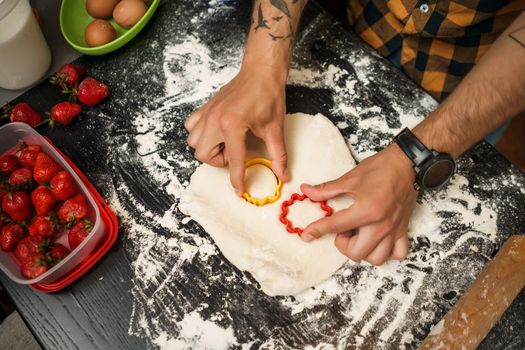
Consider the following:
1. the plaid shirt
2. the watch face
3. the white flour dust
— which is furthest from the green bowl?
the watch face

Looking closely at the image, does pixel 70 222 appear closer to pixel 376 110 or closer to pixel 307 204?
pixel 307 204

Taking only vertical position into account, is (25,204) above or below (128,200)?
above

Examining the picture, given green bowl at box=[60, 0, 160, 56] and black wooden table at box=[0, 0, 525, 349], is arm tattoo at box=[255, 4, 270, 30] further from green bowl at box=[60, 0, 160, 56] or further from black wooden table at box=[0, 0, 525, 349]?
green bowl at box=[60, 0, 160, 56]

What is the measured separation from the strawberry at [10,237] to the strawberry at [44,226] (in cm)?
3

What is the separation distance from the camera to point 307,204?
43.2 inches

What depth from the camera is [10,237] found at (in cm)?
103

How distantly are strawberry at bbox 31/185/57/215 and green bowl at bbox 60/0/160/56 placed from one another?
44cm

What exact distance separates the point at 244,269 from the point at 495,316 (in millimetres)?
554

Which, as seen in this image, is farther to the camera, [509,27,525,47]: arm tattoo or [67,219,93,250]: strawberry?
[67,219,93,250]: strawberry

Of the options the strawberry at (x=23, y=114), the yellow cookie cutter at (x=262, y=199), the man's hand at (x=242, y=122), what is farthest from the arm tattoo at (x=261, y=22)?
the strawberry at (x=23, y=114)

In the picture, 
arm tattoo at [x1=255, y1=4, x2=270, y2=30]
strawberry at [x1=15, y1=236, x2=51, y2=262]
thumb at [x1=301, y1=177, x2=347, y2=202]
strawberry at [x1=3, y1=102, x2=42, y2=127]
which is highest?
arm tattoo at [x1=255, y1=4, x2=270, y2=30]

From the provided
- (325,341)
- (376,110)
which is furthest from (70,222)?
(376,110)

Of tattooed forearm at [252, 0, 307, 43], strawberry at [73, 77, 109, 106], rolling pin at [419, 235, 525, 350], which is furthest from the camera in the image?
strawberry at [73, 77, 109, 106]

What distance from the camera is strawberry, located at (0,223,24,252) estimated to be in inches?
40.6
